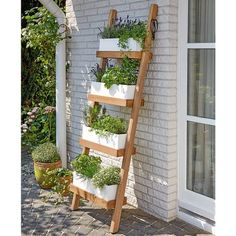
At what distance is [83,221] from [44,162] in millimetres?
1259

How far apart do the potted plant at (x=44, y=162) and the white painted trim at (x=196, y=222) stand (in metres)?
1.63

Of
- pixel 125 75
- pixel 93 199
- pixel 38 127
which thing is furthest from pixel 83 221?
pixel 38 127

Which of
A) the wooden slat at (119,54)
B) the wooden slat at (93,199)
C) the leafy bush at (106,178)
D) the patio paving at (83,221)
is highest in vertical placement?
the wooden slat at (119,54)

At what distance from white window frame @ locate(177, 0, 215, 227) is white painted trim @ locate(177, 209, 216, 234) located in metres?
0.03

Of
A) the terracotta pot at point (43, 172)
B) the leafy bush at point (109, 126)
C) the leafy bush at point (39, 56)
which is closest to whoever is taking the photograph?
the leafy bush at point (109, 126)

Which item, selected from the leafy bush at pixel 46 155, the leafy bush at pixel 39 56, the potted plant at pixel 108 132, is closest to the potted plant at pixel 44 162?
the leafy bush at pixel 46 155

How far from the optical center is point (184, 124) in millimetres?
3646

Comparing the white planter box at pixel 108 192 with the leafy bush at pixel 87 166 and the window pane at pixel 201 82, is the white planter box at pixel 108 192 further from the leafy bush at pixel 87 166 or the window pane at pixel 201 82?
the window pane at pixel 201 82

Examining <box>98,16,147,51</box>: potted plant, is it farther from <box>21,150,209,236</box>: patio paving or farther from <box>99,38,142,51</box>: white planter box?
<box>21,150,209,236</box>: patio paving

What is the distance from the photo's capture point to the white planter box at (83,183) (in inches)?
148

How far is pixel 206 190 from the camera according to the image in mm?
3566
